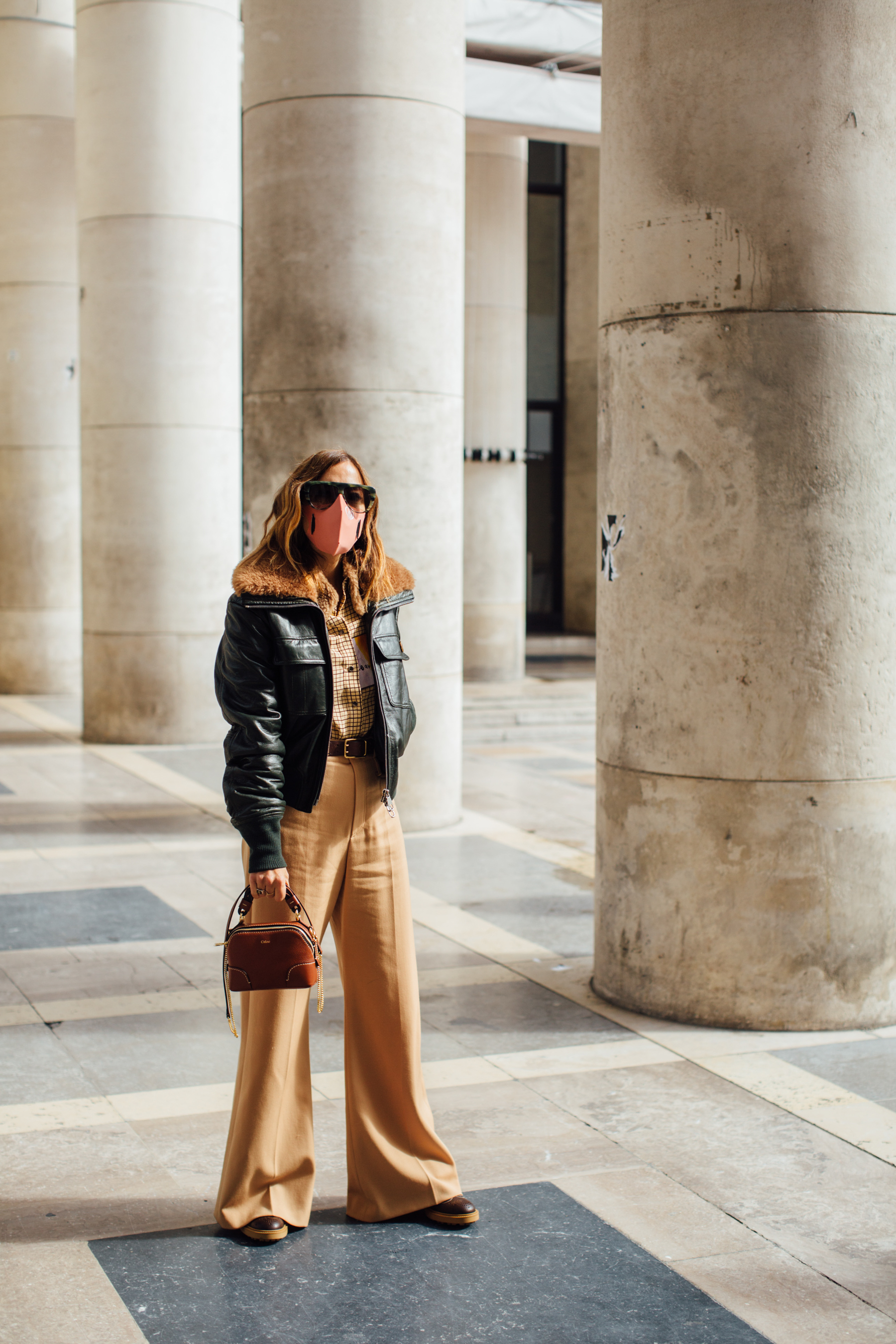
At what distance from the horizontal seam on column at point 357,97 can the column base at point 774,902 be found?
219 inches

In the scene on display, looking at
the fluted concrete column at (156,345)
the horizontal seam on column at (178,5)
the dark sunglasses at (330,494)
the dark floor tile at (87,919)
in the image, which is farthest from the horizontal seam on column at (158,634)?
the dark sunglasses at (330,494)

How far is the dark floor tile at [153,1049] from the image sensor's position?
5.59m

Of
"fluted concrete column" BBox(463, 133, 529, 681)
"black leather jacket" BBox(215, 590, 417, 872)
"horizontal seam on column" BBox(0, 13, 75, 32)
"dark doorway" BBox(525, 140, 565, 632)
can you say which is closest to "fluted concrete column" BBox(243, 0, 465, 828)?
"black leather jacket" BBox(215, 590, 417, 872)

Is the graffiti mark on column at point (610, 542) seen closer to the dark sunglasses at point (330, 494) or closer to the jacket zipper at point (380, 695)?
the jacket zipper at point (380, 695)

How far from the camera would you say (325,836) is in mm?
4254

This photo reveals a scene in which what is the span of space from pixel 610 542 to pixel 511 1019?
198cm

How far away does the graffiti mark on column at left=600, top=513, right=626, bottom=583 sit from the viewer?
639cm

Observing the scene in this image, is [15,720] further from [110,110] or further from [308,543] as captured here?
[308,543]

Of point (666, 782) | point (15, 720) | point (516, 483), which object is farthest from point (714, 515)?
point (516, 483)

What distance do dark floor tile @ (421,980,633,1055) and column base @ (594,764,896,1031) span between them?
14.6 inches

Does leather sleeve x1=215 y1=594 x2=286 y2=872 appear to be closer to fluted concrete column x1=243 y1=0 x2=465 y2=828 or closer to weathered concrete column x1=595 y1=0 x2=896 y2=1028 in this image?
weathered concrete column x1=595 y1=0 x2=896 y2=1028

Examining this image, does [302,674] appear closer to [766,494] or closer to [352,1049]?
[352,1049]

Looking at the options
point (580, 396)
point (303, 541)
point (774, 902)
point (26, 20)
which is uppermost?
point (26, 20)

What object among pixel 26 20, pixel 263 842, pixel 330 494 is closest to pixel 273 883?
pixel 263 842
